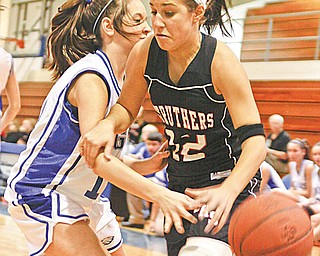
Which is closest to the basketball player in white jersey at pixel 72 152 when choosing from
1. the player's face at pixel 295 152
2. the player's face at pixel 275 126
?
the player's face at pixel 295 152

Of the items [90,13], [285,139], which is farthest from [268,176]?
[90,13]

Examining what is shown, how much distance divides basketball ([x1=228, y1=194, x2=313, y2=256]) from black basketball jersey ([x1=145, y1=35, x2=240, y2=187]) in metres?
0.25

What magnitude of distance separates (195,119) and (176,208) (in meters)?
0.44

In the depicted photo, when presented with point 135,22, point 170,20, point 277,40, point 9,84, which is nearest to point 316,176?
point 9,84

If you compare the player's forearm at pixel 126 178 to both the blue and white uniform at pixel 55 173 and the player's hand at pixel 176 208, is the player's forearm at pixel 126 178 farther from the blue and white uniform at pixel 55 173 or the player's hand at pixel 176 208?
the blue and white uniform at pixel 55 173

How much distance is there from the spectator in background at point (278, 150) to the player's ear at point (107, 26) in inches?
153

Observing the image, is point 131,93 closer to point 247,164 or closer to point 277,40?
point 247,164

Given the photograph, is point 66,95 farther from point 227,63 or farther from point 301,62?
point 301,62

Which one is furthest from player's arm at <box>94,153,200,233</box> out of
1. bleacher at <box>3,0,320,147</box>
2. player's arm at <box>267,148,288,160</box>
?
bleacher at <box>3,0,320,147</box>

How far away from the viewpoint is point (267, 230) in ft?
6.04

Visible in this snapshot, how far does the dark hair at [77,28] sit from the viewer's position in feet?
8.21

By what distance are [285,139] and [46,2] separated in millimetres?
7042

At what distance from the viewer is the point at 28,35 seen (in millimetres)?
12070

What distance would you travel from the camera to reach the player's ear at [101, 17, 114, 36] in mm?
2450
